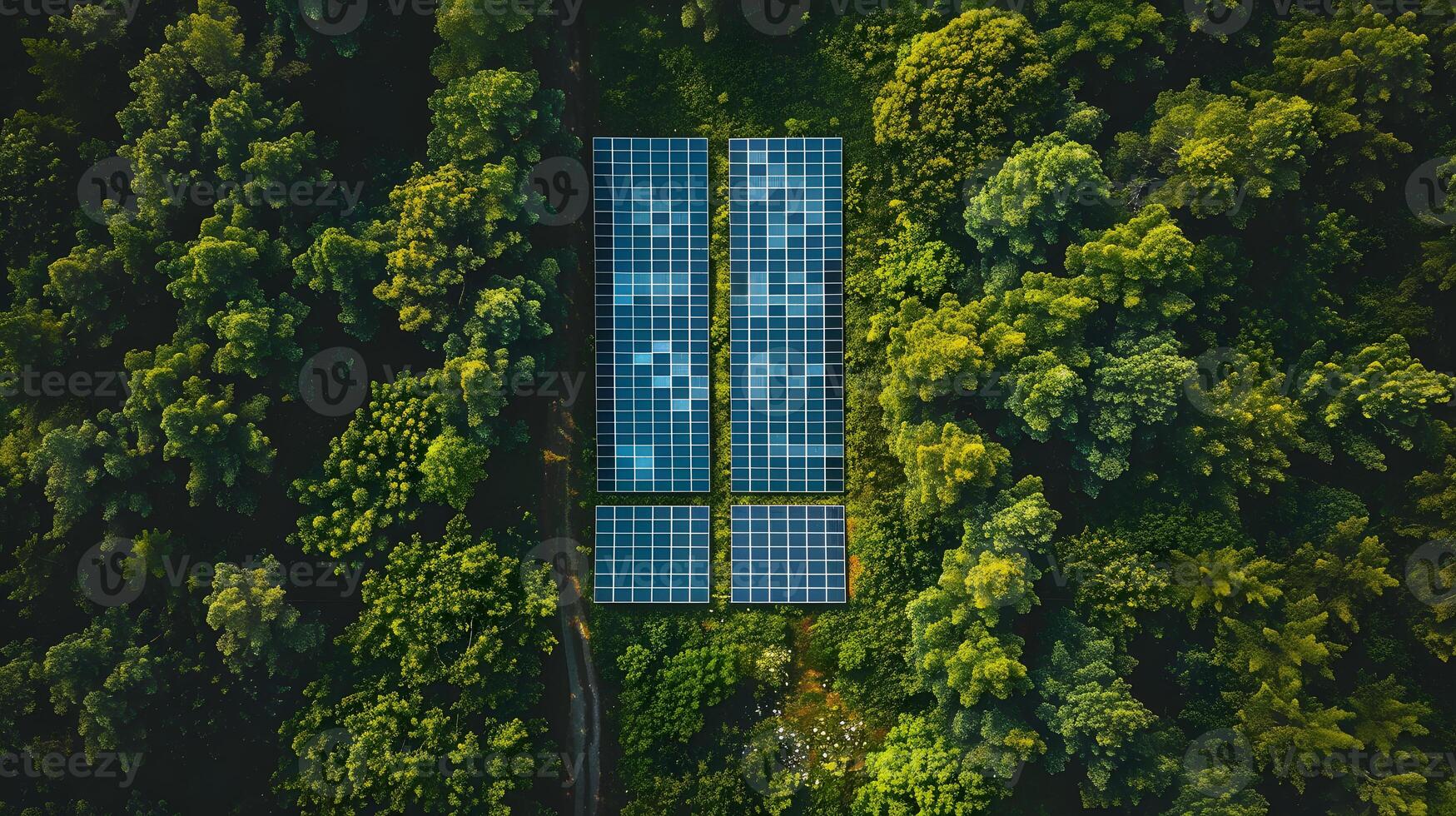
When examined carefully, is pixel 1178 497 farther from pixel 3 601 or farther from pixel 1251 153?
pixel 3 601

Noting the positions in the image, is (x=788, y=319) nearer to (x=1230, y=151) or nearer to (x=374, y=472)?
(x=374, y=472)

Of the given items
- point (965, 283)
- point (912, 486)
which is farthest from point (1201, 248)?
point (912, 486)

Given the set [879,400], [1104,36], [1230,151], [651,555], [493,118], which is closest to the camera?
[1230,151]

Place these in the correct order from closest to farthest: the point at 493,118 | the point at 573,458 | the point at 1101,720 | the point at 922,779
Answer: the point at 1101,720 < the point at 493,118 < the point at 922,779 < the point at 573,458

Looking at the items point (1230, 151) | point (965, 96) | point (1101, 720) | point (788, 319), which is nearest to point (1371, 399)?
point (1230, 151)

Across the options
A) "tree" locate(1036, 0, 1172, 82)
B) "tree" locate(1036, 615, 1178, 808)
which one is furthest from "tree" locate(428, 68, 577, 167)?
"tree" locate(1036, 615, 1178, 808)

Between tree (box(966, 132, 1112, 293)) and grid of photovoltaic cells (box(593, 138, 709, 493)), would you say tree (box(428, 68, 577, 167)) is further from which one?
tree (box(966, 132, 1112, 293))
